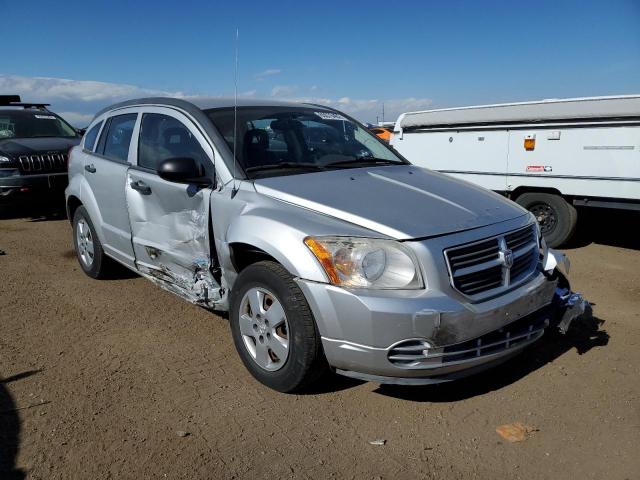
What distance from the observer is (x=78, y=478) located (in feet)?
8.28

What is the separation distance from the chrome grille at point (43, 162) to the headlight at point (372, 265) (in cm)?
744

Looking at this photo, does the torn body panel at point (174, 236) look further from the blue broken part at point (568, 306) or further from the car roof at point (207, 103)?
the blue broken part at point (568, 306)

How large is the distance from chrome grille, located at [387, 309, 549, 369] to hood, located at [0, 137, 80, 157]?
798 centimetres

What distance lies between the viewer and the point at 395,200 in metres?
3.20

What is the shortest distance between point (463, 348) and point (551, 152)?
488cm

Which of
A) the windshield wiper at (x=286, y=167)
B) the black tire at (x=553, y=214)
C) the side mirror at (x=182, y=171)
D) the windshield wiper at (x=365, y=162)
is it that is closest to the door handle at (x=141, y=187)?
the side mirror at (x=182, y=171)

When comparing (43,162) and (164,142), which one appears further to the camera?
(43,162)

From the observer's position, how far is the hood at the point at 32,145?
853 cm

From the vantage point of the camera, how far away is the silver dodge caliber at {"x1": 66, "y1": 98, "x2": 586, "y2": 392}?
2744 millimetres

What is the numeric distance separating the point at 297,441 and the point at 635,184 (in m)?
5.31

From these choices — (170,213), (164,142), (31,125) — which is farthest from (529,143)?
(31,125)

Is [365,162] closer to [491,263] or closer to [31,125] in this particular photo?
[491,263]

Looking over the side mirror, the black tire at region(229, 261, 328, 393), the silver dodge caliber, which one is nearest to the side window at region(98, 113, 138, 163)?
the silver dodge caliber

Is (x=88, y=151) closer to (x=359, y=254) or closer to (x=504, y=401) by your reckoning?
(x=359, y=254)
